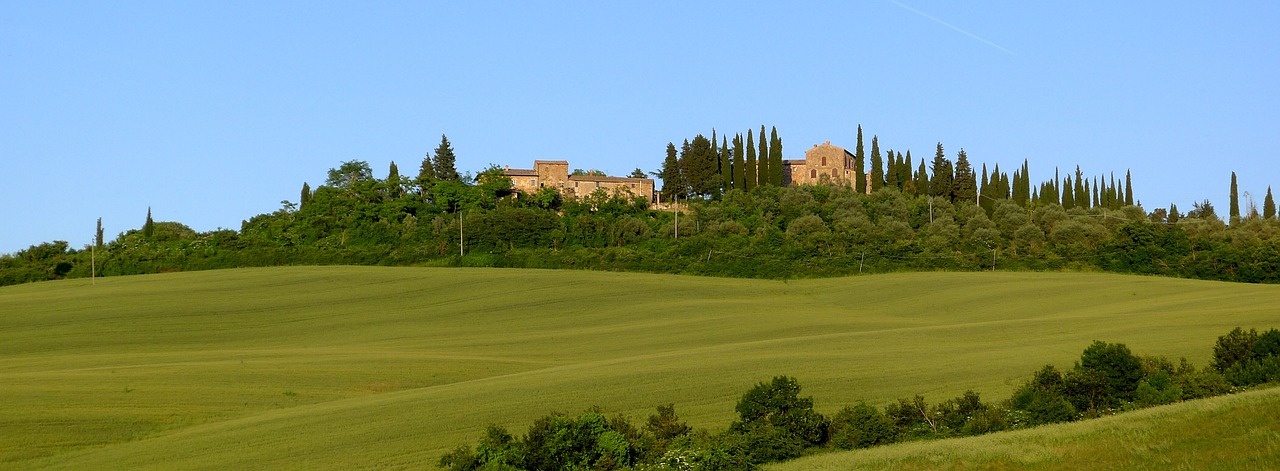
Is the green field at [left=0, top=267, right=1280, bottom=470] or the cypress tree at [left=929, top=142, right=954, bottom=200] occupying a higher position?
the cypress tree at [left=929, top=142, right=954, bottom=200]

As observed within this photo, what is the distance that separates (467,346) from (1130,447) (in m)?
37.9

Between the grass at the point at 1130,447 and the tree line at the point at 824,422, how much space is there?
1.98m

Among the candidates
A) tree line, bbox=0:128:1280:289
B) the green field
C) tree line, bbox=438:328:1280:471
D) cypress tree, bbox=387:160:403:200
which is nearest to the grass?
tree line, bbox=438:328:1280:471

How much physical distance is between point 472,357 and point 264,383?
10487mm

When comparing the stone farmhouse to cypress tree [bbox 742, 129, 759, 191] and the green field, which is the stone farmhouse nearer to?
cypress tree [bbox 742, 129, 759, 191]

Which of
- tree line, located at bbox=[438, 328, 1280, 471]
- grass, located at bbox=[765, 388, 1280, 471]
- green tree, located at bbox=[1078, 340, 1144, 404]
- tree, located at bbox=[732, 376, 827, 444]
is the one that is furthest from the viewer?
green tree, located at bbox=[1078, 340, 1144, 404]

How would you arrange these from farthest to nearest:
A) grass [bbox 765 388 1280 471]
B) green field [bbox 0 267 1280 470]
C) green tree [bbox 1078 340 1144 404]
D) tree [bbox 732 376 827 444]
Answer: green field [bbox 0 267 1280 470]
green tree [bbox 1078 340 1144 404]
tree [bbox 732 376 827 444]
grass [bbox 765 388 1280 471]

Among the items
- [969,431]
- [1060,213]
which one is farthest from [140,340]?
[1060,213]

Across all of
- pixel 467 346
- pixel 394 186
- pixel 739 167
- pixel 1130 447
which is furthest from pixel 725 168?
pixel 1130 447

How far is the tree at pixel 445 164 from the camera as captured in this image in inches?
4589

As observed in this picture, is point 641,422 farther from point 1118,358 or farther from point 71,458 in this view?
point 71,458

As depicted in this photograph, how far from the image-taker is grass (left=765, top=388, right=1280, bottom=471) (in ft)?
60.2

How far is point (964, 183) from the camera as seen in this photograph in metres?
117

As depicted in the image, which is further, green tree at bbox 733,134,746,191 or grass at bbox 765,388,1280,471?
green tree at bbox 733,134,746,191
